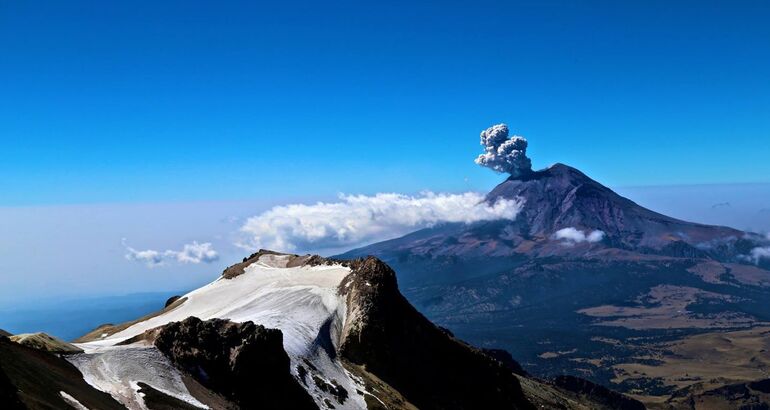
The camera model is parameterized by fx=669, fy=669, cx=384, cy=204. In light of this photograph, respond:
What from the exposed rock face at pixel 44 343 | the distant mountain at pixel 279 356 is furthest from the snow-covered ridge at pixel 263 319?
the exposed rock face at pixel 44 343

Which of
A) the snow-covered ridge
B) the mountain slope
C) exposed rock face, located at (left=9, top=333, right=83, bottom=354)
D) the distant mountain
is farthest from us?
the mountain slope

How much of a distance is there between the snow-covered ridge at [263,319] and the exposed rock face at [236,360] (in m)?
2.33

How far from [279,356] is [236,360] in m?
4.96

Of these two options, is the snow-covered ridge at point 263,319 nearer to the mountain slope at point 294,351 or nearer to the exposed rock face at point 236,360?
the mountain slope at point 294,351

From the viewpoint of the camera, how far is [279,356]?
64625mm

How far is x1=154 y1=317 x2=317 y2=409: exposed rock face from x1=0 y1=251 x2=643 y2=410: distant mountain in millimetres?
98

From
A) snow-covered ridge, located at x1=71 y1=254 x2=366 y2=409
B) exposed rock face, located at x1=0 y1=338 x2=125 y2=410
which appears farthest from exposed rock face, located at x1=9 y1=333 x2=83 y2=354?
exposed rock face, located at x1=0 y1=338 x2=125 y2=410

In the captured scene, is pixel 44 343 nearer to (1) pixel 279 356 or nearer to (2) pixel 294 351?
(1) pixel 279 356

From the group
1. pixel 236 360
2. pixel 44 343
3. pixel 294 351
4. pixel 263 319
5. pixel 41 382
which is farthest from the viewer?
pixel 263 319

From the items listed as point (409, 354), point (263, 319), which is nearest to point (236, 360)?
point (263, 319)

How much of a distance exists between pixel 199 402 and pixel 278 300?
3752 cm

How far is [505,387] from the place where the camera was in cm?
9381

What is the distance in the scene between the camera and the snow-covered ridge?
53875mm

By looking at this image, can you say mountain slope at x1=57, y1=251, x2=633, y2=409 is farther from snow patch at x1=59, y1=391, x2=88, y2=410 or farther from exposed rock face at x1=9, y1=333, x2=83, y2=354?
snow patch at x1=59, y1=391, x2=88, y2=410
